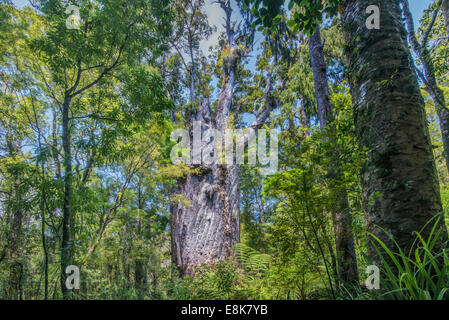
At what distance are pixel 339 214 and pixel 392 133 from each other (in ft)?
5.77

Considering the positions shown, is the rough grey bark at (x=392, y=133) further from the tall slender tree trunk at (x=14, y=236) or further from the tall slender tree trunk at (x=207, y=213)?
the tall slender tree trunk at (x=207, y=213)

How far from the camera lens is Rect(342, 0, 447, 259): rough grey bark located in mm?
1017

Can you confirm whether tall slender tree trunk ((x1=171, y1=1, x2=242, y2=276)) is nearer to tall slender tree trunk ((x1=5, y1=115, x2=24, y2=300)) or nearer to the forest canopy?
the forest canopy

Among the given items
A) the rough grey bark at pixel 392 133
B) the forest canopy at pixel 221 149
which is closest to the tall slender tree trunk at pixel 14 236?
the forest canopy at pixel 221 149

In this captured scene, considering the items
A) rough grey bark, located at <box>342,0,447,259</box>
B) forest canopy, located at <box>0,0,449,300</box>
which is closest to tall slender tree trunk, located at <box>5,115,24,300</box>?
forest canopy, located at <box>0,0,449,300</box>

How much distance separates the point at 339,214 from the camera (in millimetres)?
2527

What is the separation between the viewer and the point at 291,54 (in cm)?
678

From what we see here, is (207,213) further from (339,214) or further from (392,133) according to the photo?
(392,133)

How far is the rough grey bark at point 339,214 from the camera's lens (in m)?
1.82

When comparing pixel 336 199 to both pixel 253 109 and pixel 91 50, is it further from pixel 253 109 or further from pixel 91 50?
pixel 253 109

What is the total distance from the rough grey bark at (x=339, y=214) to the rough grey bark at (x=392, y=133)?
0.48 meters

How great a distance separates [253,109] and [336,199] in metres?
6.07
